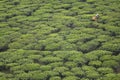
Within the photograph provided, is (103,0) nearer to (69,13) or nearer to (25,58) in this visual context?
(69,13)

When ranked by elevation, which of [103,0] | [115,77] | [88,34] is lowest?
[115,77]

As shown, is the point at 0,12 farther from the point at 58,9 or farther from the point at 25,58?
the point at 25,58

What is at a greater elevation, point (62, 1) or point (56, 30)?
point (62, 1)

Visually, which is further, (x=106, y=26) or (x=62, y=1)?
(x=62, y=1)

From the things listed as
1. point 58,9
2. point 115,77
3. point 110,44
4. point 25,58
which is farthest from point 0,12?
point 115,77

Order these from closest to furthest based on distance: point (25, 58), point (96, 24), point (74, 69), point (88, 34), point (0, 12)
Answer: point (74, 69)
point (25, 58)
point (88, 34)
point (96, 24)
point (0, 12)

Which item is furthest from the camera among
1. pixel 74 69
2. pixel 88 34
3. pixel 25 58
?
pixel 88 34
